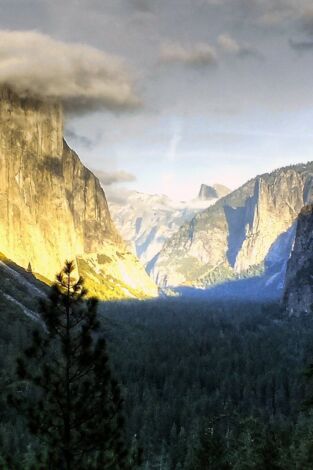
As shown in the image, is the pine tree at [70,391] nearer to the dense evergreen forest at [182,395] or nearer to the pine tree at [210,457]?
the pine tree at [210,457]

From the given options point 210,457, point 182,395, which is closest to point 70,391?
point 210,457

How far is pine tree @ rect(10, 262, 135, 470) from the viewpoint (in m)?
25.6

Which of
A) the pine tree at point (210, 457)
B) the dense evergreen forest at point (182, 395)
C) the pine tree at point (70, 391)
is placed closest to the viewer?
the pine tree at point (70, 391)

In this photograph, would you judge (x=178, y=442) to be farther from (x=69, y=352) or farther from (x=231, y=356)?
(x=69, y=352)

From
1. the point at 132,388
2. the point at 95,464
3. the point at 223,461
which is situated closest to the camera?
the point at 95,464

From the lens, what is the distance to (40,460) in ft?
87.2

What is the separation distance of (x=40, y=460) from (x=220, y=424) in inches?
4301

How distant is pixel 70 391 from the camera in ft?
85.5

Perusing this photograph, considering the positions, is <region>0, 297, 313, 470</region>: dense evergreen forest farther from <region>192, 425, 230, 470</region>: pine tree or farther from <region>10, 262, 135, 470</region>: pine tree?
<region>10, 262, 135, 470</region>: pine tree

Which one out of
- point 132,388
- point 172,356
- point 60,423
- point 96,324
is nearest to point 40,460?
point 60,423

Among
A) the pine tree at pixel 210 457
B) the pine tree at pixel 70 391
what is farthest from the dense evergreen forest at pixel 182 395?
the pine tree at pixel 70 391

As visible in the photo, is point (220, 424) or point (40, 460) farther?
point (220, 424)

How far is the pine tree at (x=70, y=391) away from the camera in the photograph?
84.0 feet

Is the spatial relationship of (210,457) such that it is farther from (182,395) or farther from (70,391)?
(182,395)
